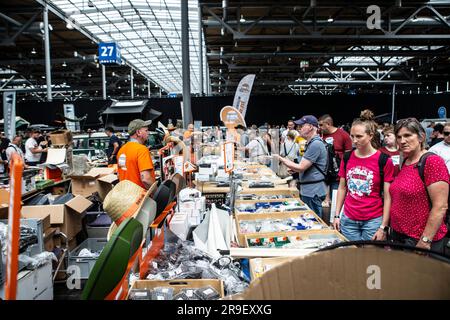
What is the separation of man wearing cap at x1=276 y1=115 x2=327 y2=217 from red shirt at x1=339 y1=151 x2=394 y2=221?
803 mm

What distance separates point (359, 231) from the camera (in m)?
2.69

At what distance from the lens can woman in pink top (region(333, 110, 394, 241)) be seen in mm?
2502

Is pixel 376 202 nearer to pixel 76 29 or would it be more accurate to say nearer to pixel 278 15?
pixel 278 15

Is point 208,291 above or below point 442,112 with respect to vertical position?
below

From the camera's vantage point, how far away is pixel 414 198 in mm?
2100

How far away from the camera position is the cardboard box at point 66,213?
3.73 meters

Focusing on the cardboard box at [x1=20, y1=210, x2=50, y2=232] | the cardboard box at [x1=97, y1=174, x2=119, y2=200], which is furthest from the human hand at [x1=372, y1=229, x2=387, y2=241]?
the cardboard box at [x1=97, y1=174, x2=119, y2=200]

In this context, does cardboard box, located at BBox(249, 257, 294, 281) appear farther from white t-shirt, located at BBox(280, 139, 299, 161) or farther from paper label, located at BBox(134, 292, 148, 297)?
white t-shirt, located at BBox(280, 139, 299, 161)

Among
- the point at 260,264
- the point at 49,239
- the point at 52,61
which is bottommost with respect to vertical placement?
the point at 49,239

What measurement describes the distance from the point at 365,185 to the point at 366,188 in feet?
0.07

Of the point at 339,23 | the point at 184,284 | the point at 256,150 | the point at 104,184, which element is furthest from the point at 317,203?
the point at 339,23

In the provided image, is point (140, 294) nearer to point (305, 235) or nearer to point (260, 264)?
point (260, 264)

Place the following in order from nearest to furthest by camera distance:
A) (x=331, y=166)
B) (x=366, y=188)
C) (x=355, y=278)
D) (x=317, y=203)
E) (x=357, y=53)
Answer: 1. (x=355, y=278)
2. (x=366, y=188)
3. (x=317, y=203)
4. (x=331, y=166)
5. (x=357, y=53)
